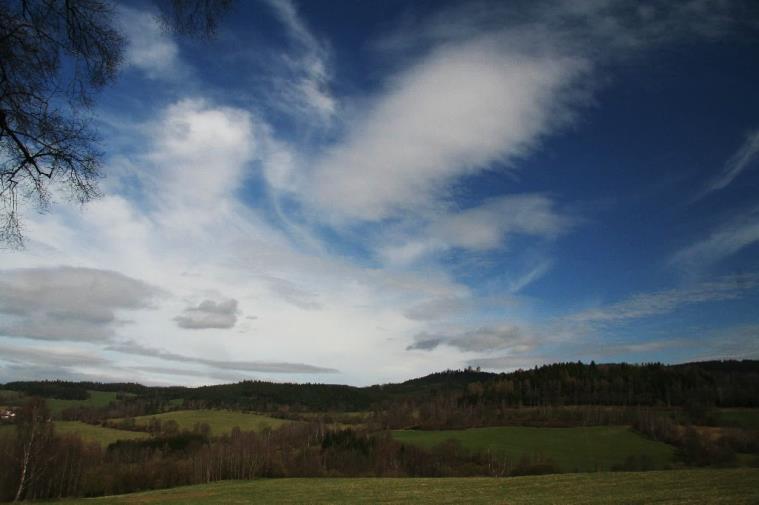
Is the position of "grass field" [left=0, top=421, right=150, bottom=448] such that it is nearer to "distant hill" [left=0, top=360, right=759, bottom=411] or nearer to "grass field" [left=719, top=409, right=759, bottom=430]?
"distant hill" [left=0, top=360, right=759, bottom=411]

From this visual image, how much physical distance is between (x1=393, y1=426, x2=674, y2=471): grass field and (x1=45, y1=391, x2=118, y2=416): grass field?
99676 mm

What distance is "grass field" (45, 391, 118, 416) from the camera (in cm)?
14740

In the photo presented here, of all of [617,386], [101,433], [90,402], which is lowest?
[101,433]

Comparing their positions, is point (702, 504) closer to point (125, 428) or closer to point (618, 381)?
point (125, 428)

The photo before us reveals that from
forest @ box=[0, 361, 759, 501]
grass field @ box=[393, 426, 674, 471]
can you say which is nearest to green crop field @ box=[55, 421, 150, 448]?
Result: forest @ box=[0, 361, 759, 501]

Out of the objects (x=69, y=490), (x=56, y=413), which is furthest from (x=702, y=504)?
(x=56, y=413)

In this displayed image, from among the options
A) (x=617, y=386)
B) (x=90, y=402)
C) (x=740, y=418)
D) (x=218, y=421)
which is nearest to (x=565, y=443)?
(x=740, y=418)

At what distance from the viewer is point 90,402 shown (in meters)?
166

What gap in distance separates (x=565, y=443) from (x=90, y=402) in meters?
145

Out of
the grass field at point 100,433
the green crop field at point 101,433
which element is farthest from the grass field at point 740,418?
the grass field at point 100,433

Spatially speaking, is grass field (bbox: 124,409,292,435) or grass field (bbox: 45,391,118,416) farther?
grass field (bbox: 45,391,118,416)

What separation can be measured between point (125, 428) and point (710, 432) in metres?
123

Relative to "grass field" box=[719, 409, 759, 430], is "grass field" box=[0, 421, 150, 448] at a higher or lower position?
lower

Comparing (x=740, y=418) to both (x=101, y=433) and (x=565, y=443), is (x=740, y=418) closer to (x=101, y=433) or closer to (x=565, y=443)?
(x=565, y=443)
